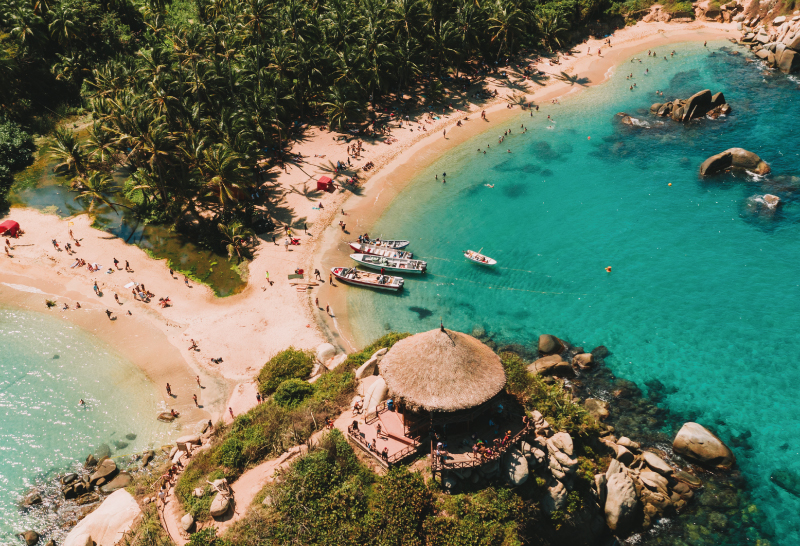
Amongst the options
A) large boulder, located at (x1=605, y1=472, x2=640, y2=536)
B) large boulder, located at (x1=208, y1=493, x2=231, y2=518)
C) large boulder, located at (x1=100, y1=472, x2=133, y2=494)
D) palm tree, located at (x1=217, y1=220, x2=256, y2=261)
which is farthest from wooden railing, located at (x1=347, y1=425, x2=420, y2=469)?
palm tree, located at (x1=217, y1=220, x2=256, y2=261)

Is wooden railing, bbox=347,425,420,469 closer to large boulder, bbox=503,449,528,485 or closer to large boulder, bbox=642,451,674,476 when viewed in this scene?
large boulder, bbox=503,449,528,485

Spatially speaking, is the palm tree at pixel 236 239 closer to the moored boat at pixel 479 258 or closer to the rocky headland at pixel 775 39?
the moored boat at pixel 479 258

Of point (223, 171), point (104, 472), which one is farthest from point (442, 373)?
point (223, 171)

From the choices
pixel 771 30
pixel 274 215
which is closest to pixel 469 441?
pixel 274 215

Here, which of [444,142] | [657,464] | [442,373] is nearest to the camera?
[442,373]

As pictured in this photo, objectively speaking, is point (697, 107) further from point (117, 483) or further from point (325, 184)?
point (117, 483)

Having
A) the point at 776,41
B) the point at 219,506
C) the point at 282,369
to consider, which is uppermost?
the point at 776,41

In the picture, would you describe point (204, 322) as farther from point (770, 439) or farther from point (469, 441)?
point (770, 439)
